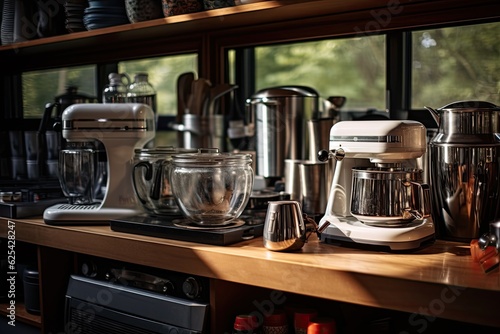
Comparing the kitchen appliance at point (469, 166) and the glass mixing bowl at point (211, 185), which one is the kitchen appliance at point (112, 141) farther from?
the kitchen appliance at point (469, 166)

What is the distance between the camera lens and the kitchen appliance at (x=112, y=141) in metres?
1.72

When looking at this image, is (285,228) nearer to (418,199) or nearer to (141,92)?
(418,199)

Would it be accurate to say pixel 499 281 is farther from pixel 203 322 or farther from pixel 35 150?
pixel 35 150

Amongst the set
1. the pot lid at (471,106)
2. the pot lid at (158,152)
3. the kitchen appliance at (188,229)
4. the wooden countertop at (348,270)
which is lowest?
the wooden countertop at (348,270)

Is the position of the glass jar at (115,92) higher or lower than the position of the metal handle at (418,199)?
higher

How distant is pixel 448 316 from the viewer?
1062 millimetres

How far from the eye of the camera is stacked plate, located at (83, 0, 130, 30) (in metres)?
2.01

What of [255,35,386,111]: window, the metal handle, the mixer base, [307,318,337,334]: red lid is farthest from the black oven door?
[255,35,386,111]: window

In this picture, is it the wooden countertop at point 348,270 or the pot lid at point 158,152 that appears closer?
the wooden countertop at point 348,270

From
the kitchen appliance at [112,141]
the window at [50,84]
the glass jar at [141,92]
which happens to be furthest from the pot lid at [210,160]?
the window at [50,84]

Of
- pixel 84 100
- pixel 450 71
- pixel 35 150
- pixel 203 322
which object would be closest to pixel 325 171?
pixel 203 322

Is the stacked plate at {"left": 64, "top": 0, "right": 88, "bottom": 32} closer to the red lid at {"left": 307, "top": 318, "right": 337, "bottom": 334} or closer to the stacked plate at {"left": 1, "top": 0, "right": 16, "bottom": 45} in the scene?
the stacked plate at {"left": 1, "top": 0, "right": 16, "bottom": 45}

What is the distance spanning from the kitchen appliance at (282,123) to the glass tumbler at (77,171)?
0.56m

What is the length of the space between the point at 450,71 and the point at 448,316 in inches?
144
